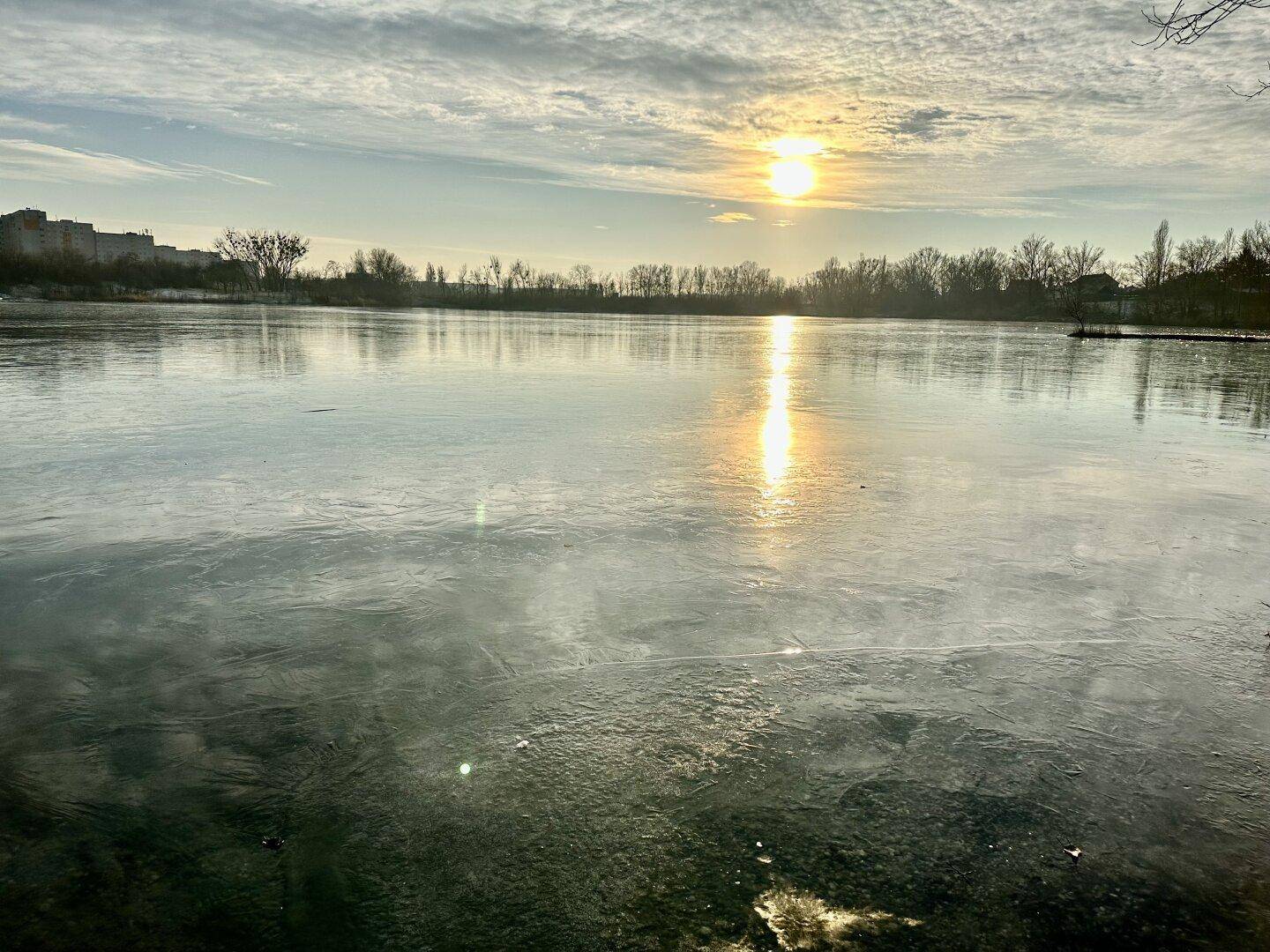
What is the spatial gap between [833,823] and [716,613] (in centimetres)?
166

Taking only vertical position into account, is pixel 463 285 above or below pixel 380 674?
above

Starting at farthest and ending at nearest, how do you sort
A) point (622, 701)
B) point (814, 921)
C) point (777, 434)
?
point (777, 434), point (622, 701), point (814, 921)

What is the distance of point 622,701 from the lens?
10.4 feet

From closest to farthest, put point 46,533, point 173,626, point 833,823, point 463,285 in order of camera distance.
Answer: point 833,823, point 173,626, point 46,533, point 463,285

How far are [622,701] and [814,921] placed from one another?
124 cm

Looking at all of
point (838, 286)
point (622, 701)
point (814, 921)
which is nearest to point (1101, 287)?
point (838, 286)

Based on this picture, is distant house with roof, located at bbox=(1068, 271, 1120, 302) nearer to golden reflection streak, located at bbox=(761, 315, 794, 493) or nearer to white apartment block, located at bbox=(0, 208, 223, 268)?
golden reflection streak, located at bbox=(761, 315, 794, 493)

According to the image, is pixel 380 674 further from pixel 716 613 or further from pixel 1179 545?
pixel 1179 545

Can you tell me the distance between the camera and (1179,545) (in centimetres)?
526

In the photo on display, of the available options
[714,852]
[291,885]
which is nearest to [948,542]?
[714,852]

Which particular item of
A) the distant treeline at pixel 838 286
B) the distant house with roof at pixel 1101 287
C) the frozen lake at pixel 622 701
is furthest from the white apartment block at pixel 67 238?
the frozen lake at pixel 622 701

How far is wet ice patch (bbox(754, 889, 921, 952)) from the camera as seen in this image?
Result: 2018mm

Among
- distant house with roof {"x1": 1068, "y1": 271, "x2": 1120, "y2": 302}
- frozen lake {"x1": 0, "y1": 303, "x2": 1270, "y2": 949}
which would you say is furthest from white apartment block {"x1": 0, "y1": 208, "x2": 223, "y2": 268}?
frozen lake {"x1": 0, "y1": 303, "x2": 1270, "y2": 949}

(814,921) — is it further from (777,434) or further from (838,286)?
(838,286)
